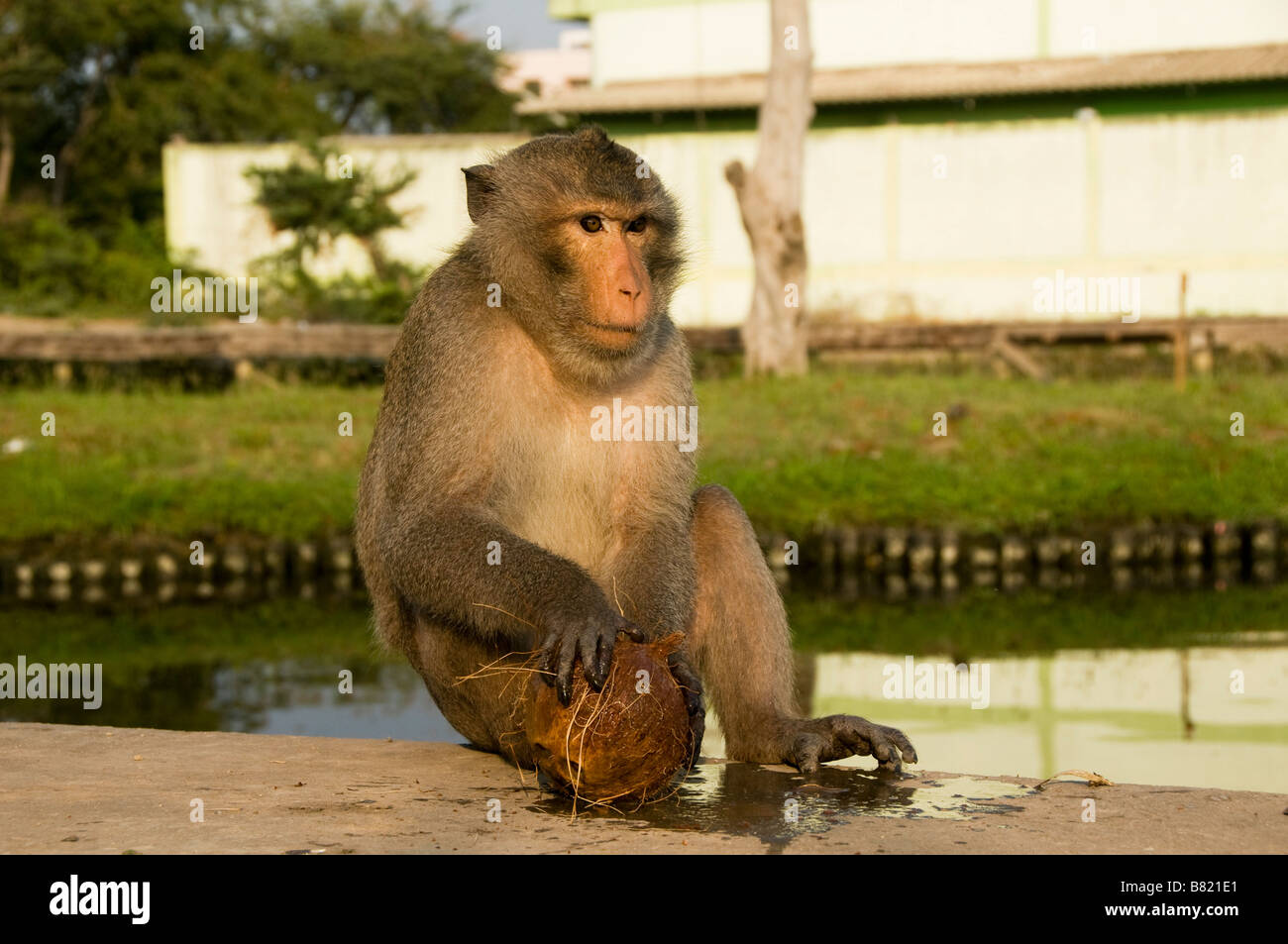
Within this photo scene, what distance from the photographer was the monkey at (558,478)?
15.4 feet

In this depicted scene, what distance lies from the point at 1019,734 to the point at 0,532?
817cm

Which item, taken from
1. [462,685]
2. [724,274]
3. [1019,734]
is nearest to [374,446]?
[462,685]

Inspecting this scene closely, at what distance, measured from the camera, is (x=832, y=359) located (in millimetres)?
21828

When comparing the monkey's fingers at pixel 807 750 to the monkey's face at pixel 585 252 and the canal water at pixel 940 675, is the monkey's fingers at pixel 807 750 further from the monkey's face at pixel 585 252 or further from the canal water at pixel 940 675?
the monkey's face at pixel 585 252

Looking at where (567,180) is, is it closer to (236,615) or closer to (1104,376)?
(236,615)

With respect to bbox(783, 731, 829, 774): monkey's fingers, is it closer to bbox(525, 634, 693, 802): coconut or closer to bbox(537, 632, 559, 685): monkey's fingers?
bbox(525, 634, 693, 802): coconut

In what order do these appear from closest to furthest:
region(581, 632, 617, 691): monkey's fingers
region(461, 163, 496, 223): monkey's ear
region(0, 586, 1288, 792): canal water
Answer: region(581, 632, 617, 691): monkey's fingers, region(461, 163, 496, 223): monkey's ear, region(0, 586, 1288, 792): canal water

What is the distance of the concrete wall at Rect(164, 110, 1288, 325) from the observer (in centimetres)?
2303

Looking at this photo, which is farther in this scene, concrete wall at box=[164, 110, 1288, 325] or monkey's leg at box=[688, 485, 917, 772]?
concrete wall at box=[164, 110, 1288, 325]

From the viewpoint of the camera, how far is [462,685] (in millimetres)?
4945

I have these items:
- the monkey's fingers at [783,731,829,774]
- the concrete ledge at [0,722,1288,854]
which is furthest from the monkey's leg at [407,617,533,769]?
the monkey's fingers at [783,731,829,774]

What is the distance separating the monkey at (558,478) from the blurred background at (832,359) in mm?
634

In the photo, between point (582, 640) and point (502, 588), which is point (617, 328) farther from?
point (582, 640)

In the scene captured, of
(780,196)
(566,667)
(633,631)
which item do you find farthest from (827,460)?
(566,667)
